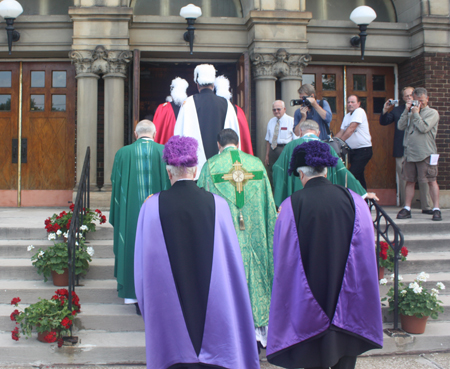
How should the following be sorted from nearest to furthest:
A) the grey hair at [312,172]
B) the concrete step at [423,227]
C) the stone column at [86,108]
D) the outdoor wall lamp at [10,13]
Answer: the grey hair at [312,172], the concrete step at [423,227], the outdoor wall lamp at [10,13], the stone column at [86,108]

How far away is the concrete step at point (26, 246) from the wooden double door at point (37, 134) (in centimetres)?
316

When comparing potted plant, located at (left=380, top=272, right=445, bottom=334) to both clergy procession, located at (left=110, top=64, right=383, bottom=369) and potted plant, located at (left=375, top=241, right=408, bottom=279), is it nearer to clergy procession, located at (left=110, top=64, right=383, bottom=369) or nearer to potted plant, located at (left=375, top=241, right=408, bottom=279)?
potted plant, located at (left=375, top=241, right=408, bottom=279)

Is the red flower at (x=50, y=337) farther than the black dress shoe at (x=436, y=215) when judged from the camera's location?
No

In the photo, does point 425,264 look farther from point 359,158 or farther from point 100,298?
point 100,298

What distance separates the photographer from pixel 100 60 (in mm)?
7969

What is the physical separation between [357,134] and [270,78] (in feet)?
6.32

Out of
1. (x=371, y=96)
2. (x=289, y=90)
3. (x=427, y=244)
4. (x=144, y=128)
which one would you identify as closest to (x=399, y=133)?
(x=371, y=96)

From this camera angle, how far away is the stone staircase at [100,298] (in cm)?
416

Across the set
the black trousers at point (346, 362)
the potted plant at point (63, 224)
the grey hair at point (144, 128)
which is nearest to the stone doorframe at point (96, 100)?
the potted plant at point (63, 224)

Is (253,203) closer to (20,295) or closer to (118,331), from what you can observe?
(118,331)

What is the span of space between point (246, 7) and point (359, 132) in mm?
3276

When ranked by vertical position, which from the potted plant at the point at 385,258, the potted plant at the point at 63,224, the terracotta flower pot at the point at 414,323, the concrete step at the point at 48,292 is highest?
the potted plant at the point at 63,224

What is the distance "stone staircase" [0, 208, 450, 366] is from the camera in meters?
4.16

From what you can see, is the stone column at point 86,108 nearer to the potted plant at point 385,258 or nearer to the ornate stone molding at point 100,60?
the ornate stone molding at point 100,60
